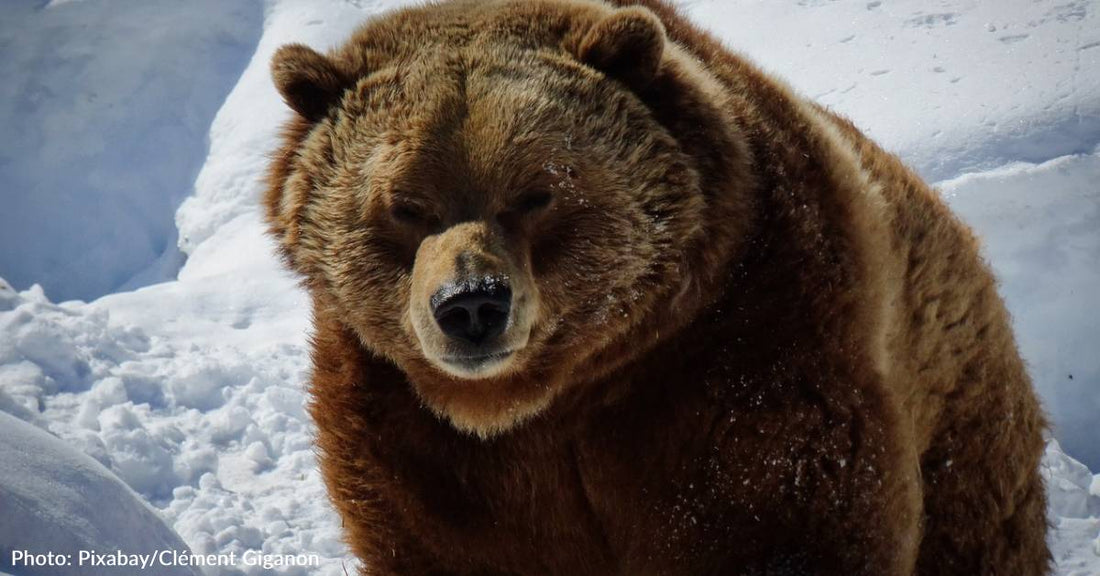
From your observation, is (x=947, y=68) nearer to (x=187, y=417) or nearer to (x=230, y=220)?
(x=230, y=220)

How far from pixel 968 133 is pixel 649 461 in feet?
17.6

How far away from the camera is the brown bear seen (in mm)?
3348

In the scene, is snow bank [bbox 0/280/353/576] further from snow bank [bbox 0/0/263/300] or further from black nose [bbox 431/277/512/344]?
black nose [bbox 431/277/512/344]

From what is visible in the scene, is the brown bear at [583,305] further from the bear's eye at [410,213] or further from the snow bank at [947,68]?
the snow bank at [947,68]

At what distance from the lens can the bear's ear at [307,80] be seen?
3.64 meters

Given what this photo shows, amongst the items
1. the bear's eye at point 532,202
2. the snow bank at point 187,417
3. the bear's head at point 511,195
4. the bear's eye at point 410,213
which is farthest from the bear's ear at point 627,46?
the snow bank at point 187,417

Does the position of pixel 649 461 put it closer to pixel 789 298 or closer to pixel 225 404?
pixel 789 298

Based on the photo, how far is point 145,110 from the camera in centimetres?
1040

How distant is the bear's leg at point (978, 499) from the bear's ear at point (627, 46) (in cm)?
186

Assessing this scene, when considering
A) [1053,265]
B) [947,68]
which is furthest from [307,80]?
[947,68]

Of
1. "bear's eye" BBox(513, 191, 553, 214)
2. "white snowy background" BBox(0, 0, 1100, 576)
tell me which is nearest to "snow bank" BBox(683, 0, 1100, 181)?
"white snowy background" BBox(0, 0, 1100, 576)

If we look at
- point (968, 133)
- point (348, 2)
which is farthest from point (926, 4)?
point (348, 2)

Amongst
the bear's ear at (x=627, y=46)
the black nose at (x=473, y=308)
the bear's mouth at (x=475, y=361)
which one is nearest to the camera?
the black nose at (x=473, y=308)

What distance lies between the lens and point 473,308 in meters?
3.08
